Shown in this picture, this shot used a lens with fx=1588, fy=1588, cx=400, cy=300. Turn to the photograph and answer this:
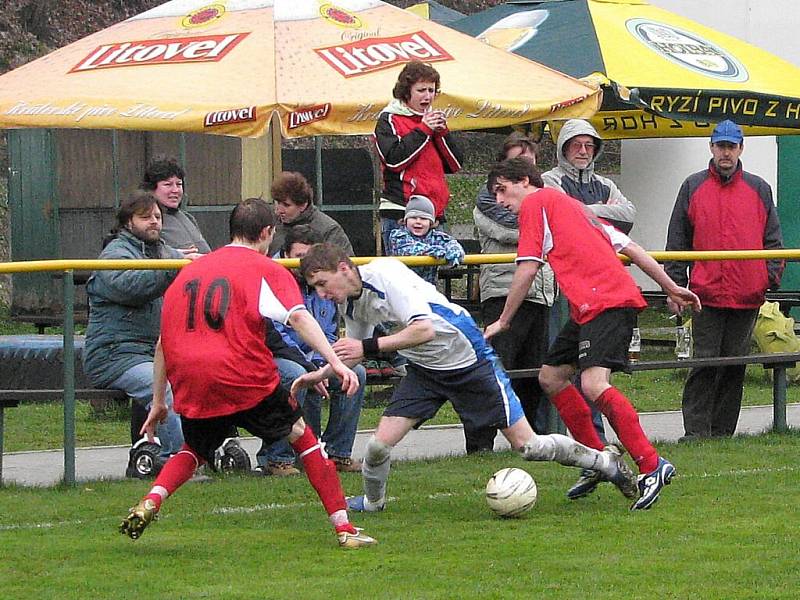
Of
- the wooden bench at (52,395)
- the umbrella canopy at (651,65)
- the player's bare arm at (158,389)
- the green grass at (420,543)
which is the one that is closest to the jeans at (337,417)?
the green grass at (420,543)

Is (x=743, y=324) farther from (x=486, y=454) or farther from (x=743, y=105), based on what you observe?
(x=743, y=105)

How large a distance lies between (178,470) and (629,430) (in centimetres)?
228

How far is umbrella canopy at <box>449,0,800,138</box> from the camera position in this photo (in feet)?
43.3

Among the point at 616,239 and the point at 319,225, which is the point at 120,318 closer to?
the point at 319,225

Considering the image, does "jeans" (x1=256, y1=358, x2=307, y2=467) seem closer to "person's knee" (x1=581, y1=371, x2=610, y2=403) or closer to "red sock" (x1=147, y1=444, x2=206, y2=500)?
"person's knee" (x1=581, y1=371, x2=610, y2=403)

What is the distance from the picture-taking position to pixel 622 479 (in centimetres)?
780

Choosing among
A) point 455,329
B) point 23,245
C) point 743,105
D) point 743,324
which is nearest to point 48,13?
point 23,245

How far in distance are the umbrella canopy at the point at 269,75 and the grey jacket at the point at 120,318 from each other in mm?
2179

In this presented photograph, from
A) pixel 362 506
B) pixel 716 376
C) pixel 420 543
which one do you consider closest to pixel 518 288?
pixel 362 506

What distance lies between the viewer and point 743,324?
10328 millimetres

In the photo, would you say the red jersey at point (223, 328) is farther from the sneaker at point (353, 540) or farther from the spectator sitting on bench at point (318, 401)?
the spectator sitting on bench at point (318, 401)

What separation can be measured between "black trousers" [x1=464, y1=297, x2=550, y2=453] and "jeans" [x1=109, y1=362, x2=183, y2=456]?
1947 millimetres

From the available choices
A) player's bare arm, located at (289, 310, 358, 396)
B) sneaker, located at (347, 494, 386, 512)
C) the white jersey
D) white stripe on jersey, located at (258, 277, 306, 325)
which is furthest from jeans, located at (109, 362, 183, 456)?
player's bare arm, located at (289, 310, 358, 396)

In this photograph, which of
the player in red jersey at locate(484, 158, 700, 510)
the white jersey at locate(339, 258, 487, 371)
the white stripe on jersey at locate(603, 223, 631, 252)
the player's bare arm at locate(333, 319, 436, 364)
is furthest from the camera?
the white stripe on jersey at locate(603, 223, 631, 252)
